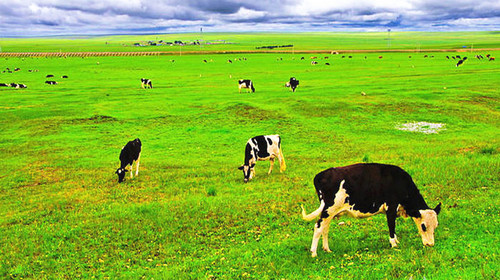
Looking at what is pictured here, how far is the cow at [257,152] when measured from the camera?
17.4 m

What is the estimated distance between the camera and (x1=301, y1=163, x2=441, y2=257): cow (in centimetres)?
880

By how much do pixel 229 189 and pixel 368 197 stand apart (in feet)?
26.2

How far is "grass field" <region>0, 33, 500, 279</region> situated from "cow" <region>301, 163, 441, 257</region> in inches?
28.2

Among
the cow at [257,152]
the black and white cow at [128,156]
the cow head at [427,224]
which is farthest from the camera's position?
the black and white cow at [128,156]

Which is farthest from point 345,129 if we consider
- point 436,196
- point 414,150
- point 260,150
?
point 436,196

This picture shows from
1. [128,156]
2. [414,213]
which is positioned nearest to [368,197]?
[414,213]

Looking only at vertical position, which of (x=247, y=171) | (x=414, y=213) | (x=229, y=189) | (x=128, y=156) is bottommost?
(x=229, y=189)

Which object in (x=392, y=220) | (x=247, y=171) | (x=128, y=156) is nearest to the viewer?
(x=392, y=220)

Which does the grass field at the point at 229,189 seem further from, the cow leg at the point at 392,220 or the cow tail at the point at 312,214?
the cow tail at the point at 312,214

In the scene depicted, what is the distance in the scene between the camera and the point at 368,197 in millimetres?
8844

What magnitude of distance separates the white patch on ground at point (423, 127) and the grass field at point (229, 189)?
1.08m

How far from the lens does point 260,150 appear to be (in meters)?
18.1

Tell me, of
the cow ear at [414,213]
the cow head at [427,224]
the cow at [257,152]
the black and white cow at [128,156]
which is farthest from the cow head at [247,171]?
the cow head at [427,224]

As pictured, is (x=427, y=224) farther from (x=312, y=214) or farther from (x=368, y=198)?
(x=312, y=214)
